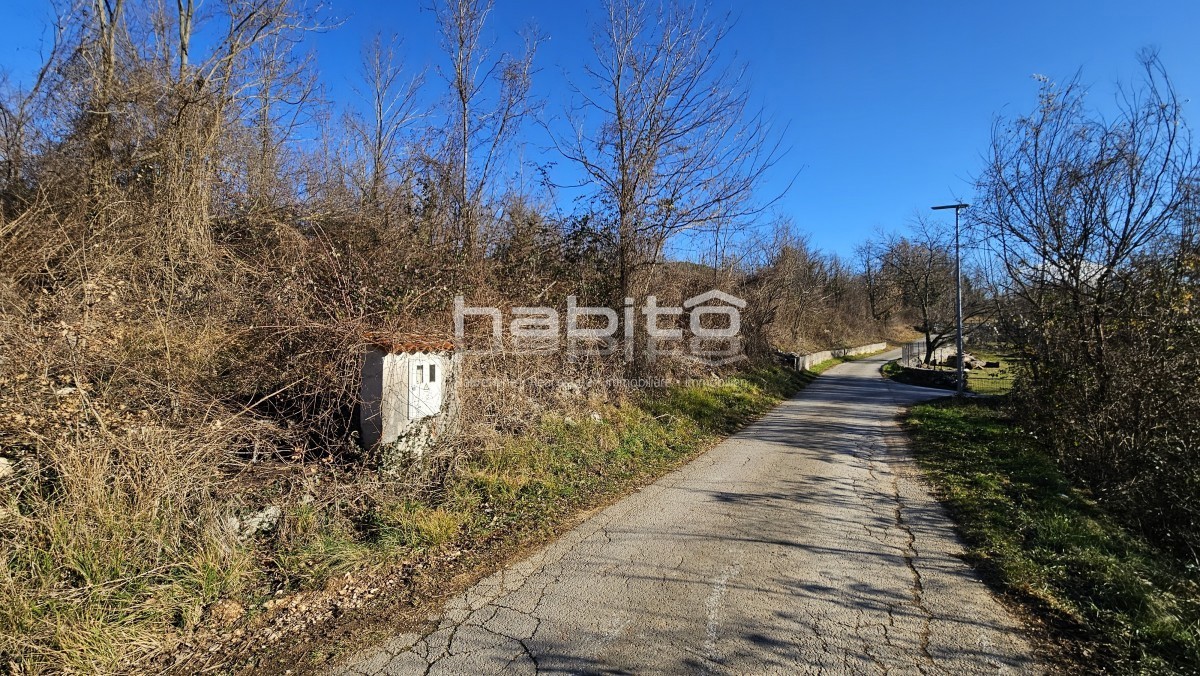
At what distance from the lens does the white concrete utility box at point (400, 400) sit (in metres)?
4.97

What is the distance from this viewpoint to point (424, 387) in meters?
5.41

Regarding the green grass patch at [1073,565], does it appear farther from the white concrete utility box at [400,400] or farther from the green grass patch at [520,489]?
the white concrete utility box at [400,400]

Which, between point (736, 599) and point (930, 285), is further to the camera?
point (930, 285)

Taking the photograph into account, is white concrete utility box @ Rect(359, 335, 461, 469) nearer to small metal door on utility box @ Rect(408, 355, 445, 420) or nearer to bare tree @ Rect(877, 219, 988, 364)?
small metal door on utility box @ Rect(408, 355, 445, 420)

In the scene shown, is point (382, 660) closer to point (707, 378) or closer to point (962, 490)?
point (962, 490)

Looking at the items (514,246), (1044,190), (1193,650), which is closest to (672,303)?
(514,246)

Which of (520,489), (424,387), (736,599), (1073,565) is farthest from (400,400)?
(1073,565)

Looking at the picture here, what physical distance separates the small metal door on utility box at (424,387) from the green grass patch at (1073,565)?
17.5 feet

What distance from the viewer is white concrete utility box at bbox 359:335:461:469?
4.97 metres

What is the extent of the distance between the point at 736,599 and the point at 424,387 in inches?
149

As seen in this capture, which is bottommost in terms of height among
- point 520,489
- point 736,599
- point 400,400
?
point 736,599

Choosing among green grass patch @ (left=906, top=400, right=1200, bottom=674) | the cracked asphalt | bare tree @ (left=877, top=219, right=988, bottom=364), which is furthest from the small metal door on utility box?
bare tree @ (left=877, top=219, right=988, bottom=364)

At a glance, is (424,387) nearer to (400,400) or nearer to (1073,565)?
A: (400,400)

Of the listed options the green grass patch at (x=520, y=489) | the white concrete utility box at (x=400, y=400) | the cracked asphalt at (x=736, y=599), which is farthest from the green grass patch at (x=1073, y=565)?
the white concrete utility box at (x=400, y=400)
